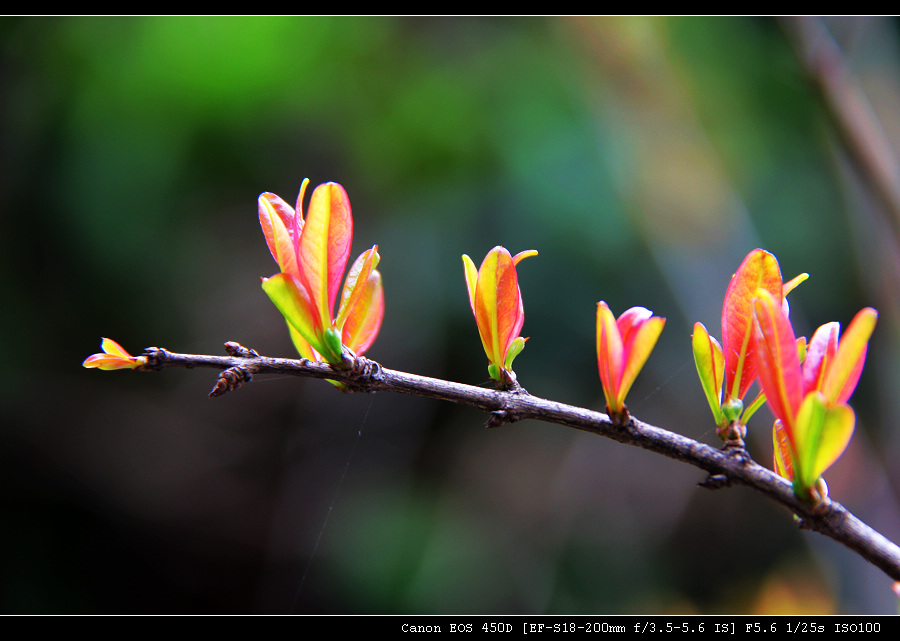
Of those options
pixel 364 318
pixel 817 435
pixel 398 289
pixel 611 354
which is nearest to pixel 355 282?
pixel 364 318

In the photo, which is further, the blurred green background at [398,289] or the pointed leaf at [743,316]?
the blurred green background at [398,289]

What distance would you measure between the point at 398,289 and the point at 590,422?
4.66 feet

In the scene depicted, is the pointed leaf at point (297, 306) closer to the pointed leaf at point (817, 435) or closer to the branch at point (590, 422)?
the branch at point (590, 422)

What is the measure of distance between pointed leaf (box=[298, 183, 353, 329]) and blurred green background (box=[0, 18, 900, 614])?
1.15 meters

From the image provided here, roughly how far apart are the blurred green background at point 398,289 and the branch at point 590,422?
3.49ft

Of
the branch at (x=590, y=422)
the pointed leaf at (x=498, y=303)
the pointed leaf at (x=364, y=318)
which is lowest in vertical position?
the branch at (x=590, y=422)

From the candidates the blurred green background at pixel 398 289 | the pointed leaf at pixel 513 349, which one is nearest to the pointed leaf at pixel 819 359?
the pointed leaf at pixel 513 349

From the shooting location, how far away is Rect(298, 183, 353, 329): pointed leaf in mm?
379

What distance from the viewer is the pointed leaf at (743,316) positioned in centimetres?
37

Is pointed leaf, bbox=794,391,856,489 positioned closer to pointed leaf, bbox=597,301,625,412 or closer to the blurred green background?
pointed leaf, bbox=597,301,625,412

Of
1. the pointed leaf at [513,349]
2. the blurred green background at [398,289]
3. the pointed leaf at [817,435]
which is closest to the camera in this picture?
the pointed leaf at [817,435]

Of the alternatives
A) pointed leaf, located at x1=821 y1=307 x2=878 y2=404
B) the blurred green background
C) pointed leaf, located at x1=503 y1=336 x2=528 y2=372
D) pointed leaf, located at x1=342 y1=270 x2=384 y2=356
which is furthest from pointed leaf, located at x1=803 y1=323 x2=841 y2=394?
the blurred green background

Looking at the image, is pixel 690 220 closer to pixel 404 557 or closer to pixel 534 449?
pixel 534 449
